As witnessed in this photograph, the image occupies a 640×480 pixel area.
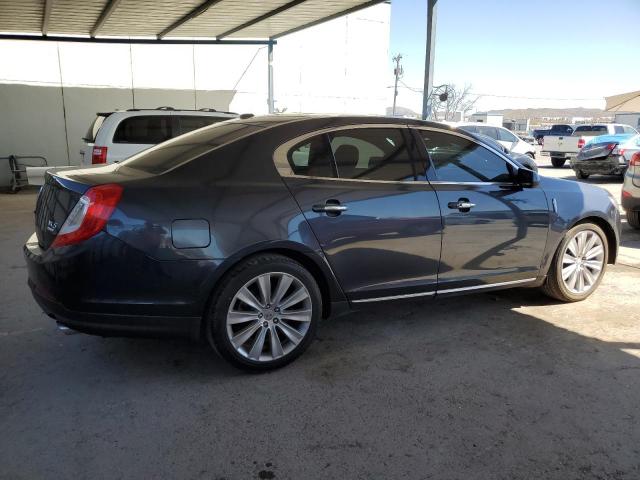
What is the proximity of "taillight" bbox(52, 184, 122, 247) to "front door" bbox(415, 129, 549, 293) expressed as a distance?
216cm

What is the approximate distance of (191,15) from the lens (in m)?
11.0

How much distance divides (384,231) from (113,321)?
177 cm

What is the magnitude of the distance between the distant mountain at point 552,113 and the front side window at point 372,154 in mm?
94457

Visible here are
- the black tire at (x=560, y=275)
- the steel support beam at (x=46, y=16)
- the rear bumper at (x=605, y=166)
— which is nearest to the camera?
the black tire at (x=560, y=275)

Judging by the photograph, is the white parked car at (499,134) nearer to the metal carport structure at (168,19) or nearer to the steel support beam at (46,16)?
the metal carport structure at (168,19)

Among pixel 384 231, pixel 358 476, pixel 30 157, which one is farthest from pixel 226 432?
pixel 30 157

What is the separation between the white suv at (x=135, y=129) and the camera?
8344 millimetres

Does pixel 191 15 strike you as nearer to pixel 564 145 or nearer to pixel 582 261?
pixel 582 261

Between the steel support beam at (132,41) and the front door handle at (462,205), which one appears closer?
the front door handle at (462,205)

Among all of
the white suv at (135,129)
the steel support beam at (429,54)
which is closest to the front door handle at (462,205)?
the white suv at (135,129)

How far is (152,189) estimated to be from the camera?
3004mm

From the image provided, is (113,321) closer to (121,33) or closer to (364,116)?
(364,116)

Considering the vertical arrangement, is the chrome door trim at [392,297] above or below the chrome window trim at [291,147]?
below

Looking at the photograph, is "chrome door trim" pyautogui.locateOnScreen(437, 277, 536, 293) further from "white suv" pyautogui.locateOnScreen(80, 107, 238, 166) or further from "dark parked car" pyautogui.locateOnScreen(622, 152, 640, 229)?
"white suv" pyautogui.locateOnScreen(80, 107, 238, 166)
